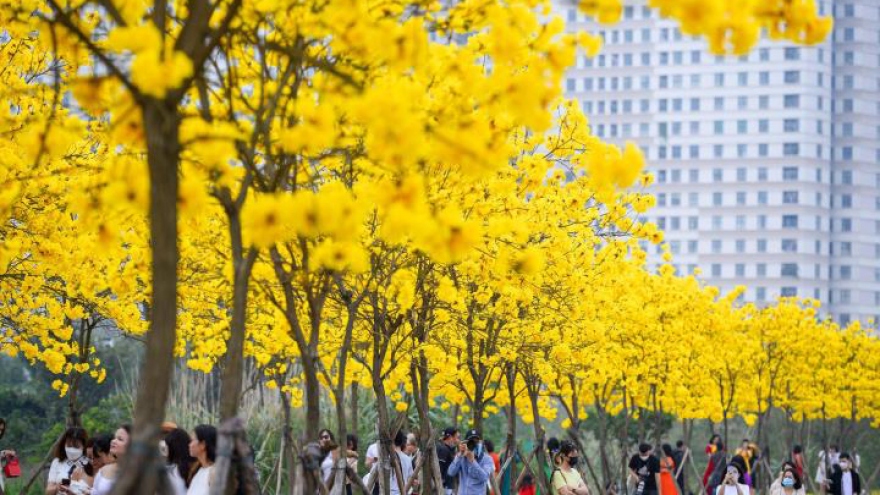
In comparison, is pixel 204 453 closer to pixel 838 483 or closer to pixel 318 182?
pixel 318 182

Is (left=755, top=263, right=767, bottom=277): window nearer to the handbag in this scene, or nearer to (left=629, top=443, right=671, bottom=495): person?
(left=629, top=443, right=671, bottom=495): person

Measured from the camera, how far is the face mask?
13.1 metres

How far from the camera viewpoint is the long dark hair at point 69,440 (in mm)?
13117

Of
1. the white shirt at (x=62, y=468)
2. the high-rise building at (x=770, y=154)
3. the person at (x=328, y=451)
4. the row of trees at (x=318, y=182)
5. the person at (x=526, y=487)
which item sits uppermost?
the high-rise building at (x=770, y=154)

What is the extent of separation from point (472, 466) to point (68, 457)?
20.1 ft

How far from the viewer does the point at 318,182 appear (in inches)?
498

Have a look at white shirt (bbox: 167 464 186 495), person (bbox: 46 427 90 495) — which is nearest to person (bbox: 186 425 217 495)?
white shirt (bbox: 167 464 186 495)

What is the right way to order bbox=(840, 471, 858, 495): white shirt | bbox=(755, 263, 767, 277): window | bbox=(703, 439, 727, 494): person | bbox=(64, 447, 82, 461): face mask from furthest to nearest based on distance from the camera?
bbox=(755, 263, 767, 277): window → bbox=(703, 439, 727, 494): person → bbox=(840, 471, 858, 495): white shirt → bbox=(64, 447, 82, 461): face mask

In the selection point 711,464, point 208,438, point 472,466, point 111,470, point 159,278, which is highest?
point 711,464

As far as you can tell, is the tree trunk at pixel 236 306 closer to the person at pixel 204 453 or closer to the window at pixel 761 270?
the person at pixel 204 453

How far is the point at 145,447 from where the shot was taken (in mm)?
6434

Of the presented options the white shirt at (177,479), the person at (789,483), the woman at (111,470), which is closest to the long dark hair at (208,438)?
the white shirt at (177,479)

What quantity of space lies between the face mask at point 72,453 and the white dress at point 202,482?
3.78 meters

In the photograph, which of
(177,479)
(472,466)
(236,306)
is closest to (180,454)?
(177,479)
